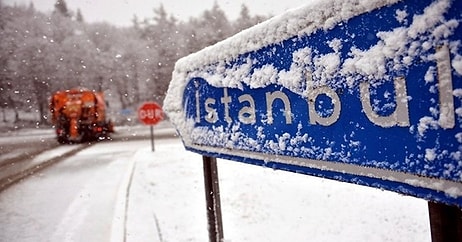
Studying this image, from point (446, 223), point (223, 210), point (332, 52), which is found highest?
point (332, 52)

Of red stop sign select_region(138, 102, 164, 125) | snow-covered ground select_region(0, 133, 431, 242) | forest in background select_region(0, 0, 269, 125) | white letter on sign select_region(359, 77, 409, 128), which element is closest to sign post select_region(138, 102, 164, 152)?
red stop sign select_region(138, 102, 164, 125)

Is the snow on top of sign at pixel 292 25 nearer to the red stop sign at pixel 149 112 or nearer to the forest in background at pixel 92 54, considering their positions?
the red stop sign at pixel 149 112

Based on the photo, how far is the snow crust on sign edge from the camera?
3.06ft

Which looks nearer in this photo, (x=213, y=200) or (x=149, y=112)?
(x=213, y=200)

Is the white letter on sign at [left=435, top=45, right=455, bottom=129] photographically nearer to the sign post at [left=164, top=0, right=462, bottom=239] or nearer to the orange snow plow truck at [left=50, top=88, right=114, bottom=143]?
the sign post at [left=164, top=0, right=462, bottom=239]

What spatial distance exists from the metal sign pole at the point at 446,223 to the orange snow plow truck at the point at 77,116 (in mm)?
19806

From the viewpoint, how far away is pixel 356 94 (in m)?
0.95

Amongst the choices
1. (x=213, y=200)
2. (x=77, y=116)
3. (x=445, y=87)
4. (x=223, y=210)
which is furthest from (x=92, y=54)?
(x=445, y=87)

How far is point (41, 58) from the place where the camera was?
47.6 m

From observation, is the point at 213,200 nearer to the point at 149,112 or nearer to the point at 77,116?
the point at 149,112

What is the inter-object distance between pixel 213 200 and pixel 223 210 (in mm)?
2353

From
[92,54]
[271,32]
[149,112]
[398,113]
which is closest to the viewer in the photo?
[398,113]

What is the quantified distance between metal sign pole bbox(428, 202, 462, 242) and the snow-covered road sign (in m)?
0.13

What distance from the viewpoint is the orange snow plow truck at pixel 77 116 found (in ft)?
61.7
